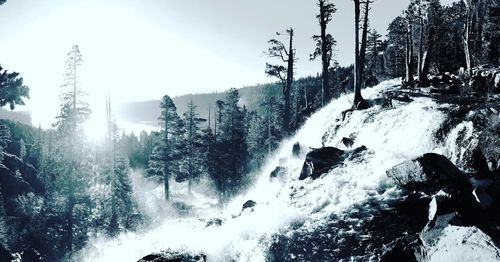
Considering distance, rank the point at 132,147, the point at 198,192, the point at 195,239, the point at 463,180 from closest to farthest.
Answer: the point at 463,180
the point at 195,239
the point at 198,192
the point at 132,147

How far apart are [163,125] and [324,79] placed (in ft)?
78.5

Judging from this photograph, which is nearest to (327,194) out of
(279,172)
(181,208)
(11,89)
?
(279,172)

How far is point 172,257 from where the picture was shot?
34.2ft

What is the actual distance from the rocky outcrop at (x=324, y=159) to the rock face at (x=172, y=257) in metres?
6.07

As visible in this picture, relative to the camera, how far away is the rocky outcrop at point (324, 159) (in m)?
14.8

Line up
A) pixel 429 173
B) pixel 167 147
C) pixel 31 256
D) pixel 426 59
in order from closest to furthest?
1. pixel 429 173
2. pixel 426 59
3. pixel 31 256
4. pixel 167 147

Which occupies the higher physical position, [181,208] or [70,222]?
[70,222]

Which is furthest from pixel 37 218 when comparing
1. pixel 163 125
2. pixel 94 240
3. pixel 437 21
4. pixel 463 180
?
pixel 437 21

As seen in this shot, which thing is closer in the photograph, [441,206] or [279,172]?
[441,206]

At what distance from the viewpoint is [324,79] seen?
30438mm

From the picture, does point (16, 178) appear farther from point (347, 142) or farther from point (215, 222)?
point (347, 142)

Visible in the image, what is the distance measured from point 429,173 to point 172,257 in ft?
25.4

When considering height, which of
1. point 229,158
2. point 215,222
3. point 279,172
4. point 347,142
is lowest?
point 229,158

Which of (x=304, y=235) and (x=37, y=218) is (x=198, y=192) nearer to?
(x=37, y=218)
